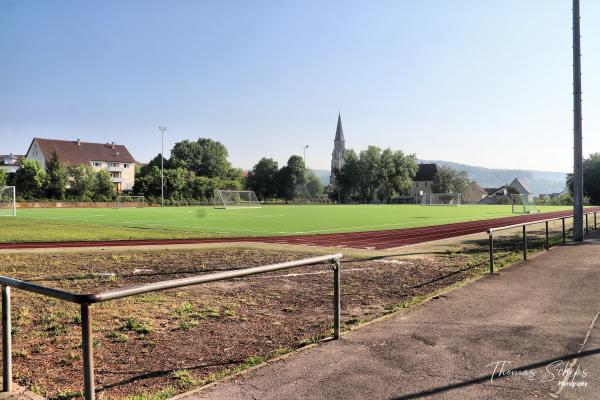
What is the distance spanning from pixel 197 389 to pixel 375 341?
1982 millimetres

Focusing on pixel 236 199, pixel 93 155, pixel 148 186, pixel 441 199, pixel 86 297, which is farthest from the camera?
pixel 93 155

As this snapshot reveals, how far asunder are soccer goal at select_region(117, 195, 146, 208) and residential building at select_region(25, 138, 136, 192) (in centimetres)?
Answer: 2011

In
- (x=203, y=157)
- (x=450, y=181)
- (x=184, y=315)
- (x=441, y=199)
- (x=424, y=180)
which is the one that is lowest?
(x=184, y=315)

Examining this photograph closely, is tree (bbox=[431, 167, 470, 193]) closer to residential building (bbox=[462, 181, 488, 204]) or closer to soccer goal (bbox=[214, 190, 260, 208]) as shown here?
residential building (bbox=[462, 181, 488, 204])

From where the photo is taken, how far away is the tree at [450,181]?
129625mm

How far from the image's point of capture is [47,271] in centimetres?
998

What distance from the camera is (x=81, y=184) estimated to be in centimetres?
7406

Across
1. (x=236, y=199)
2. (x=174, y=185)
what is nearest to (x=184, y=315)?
(x=236, y=199)

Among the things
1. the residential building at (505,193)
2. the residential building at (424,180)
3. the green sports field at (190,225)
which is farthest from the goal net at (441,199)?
the residential building at (424,180)

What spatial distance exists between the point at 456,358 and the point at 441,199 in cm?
8579

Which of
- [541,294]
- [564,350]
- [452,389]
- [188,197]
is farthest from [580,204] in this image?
[188,197]

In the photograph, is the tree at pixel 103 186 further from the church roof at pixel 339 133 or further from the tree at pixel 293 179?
the church roof at pixel 339 133

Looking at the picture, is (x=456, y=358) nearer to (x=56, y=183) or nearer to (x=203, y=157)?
(x=56, y=183)

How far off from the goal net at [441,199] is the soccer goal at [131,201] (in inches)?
1879
